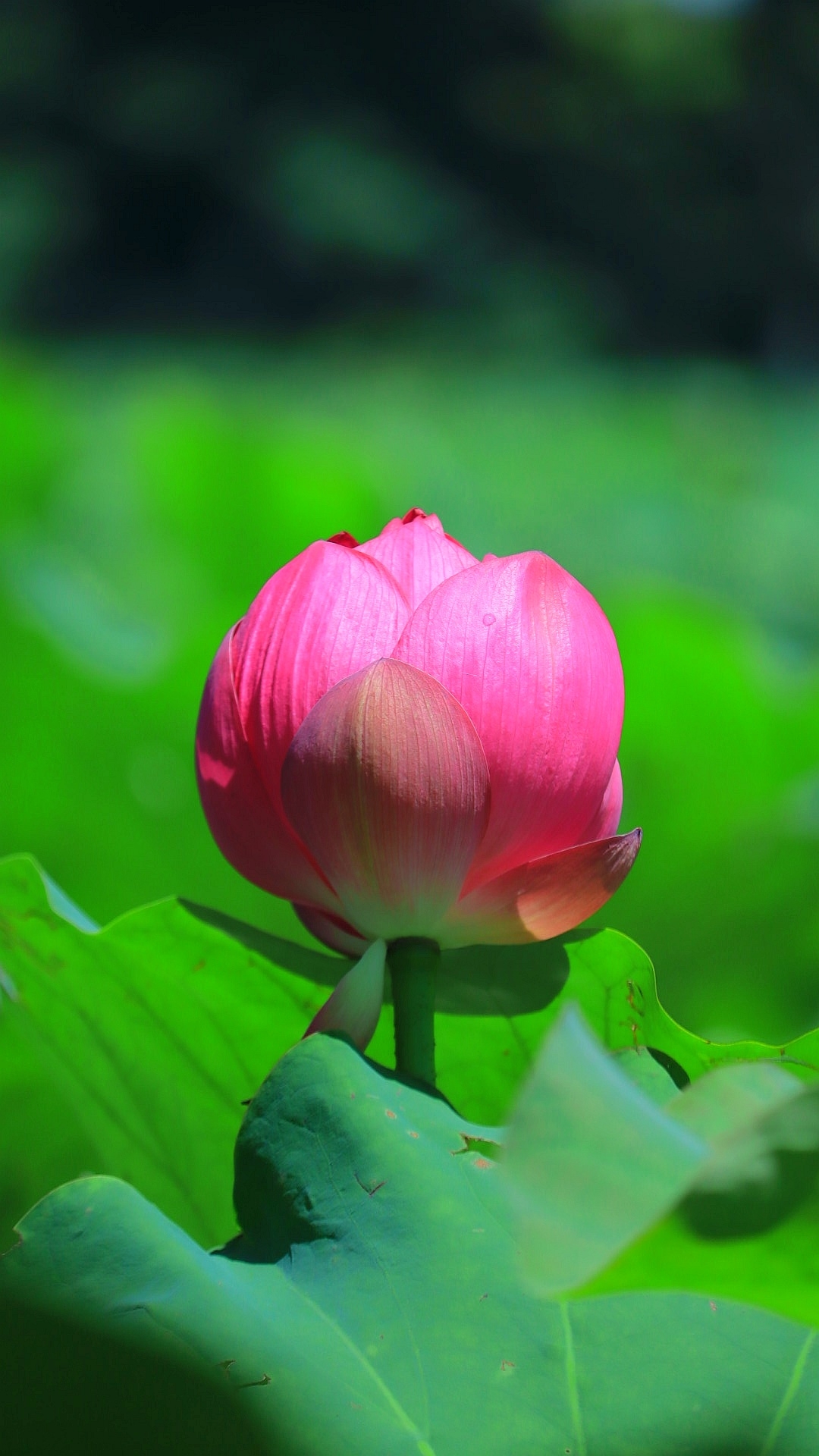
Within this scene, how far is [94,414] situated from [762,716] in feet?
8.40

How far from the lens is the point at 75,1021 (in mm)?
348

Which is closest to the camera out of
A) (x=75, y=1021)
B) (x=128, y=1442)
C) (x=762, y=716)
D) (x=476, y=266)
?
(x=128, y=1442)

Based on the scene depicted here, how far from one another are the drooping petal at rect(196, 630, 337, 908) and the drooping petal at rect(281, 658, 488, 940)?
14mm

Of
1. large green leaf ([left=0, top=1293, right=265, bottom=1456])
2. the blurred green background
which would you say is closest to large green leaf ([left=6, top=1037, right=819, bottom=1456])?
large green leaf ([left=0, top=1293, right=265, bottom=1456])

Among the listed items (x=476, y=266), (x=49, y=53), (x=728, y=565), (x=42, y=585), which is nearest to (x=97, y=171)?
(x=49, y=53)

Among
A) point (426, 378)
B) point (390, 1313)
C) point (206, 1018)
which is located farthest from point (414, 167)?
point (390, 1313)

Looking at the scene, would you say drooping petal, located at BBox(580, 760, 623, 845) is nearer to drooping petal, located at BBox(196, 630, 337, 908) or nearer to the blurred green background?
drooping petal, located at BBox(196, 630, 337, 908)

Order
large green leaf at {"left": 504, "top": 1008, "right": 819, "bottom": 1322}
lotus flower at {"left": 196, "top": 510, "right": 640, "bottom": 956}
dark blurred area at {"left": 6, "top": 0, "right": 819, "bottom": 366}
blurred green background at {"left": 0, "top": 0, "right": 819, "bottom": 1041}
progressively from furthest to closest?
dark blurred area at {"left": 6, "top": 0, "right": 819, "bottom": 366} < blurred green background at {"left": 0, "top": 0, "right": 819, "bottom": 1041} < lotus flower at {"left": 196, "top": 510, "right": 640, "bottom": 956} < large green leaf at {"left": 504, "top": 1008, "right": 819, "bottom": 1322}

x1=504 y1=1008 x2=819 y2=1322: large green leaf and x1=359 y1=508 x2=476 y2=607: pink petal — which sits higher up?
x1=359 y1=508 x2=476 y2=607: pink petal

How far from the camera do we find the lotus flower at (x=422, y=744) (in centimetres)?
26

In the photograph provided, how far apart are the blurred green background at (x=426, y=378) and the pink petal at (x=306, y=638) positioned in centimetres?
33

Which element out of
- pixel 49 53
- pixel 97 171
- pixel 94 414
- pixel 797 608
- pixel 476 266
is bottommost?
pixel 797 608

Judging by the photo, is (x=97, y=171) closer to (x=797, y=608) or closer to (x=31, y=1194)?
(x=797, y=608)

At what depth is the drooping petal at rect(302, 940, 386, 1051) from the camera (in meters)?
0.28
